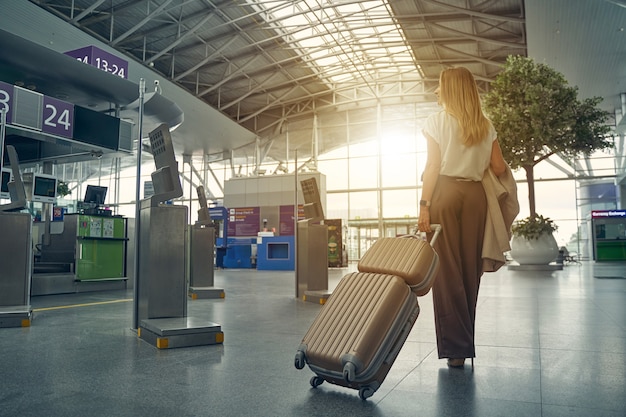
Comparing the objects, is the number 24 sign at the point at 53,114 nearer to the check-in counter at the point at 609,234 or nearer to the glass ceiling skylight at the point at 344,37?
the glass ceiling skylight at the point at 344,37

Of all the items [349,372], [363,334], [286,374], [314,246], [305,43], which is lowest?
[286,374]

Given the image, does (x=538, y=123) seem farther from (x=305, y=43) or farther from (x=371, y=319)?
(x=305, y=43)

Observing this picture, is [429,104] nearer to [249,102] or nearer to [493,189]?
[249,102]

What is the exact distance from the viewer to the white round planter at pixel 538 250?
460 inches

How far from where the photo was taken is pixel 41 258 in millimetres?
9008

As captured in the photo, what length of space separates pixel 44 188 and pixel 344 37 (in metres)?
14.7

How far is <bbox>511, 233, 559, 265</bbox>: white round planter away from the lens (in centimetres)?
1169

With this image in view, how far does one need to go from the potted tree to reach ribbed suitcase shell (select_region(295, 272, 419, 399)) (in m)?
10.9

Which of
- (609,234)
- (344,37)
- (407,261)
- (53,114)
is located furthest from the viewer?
(344,37)

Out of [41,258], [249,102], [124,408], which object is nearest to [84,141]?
[41,258]

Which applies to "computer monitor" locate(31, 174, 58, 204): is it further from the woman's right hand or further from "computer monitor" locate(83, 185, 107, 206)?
the woman's right hand

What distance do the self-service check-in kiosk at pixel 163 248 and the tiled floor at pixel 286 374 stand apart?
11.5 inches

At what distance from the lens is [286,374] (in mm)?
2312

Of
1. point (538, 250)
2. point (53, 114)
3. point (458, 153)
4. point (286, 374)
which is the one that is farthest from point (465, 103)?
point (538, 250)
